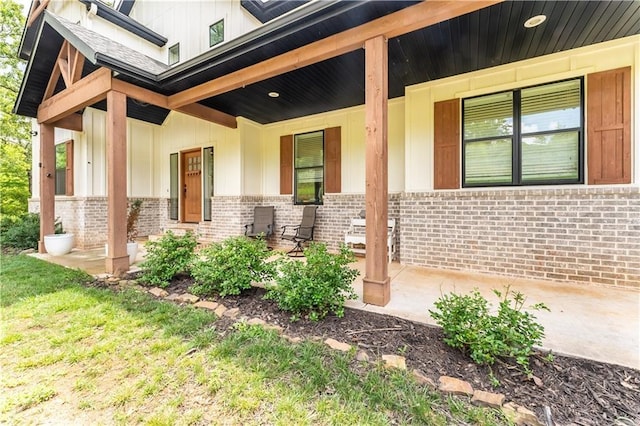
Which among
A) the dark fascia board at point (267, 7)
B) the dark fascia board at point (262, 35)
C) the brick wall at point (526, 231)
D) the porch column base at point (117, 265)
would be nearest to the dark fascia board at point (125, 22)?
the dark fascia board at point (267, 7)

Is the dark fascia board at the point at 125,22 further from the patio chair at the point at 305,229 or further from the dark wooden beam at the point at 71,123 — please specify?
the patio chair at the point at 305,229

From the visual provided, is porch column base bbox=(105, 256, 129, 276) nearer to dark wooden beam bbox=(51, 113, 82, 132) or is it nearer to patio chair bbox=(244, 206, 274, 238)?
patio chair bbox=(244, 206, 274, 238)

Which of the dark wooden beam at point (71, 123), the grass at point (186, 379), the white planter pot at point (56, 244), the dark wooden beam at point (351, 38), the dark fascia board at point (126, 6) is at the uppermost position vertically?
the dark fascia board at point (126, 6)

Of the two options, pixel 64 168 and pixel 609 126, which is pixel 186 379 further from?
pixel 64 168

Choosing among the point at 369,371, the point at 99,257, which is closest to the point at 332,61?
the point at 369,371

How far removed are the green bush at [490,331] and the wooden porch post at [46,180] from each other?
8114 mm

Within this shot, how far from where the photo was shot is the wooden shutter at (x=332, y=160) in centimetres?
625

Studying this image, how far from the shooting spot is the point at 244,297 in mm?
3316

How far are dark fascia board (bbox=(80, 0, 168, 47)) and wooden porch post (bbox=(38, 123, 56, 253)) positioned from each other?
10.2 ft

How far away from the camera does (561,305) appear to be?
3.04 meters

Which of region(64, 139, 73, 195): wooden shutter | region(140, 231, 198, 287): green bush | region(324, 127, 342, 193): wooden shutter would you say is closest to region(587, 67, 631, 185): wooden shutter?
region(324, 127, 342, 193): wooden shutter

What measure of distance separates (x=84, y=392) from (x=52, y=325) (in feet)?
4.48

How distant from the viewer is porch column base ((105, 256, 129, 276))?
14.1ft

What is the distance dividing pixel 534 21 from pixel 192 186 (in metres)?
7.85
